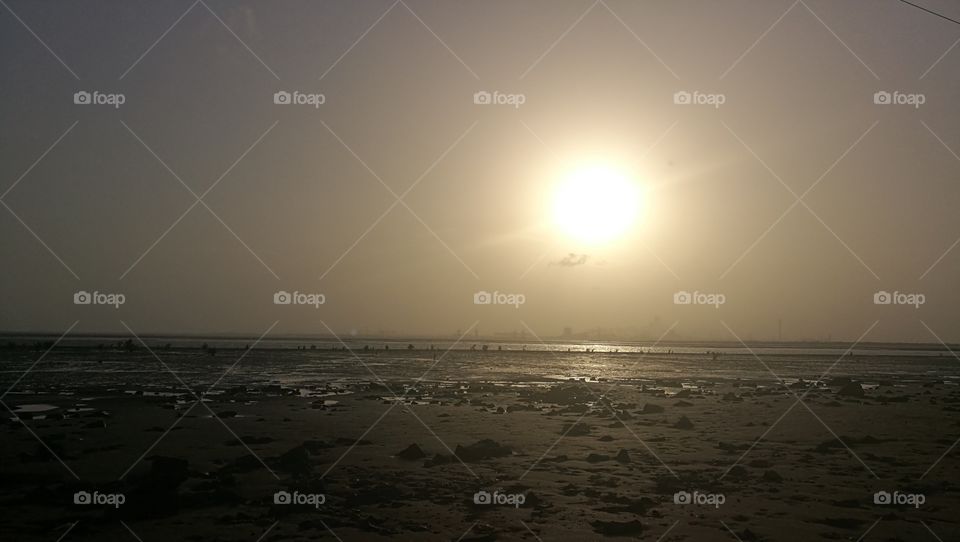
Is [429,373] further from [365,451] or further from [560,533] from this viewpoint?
[560,533]

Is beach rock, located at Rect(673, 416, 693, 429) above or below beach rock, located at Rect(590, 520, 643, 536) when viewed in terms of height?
above

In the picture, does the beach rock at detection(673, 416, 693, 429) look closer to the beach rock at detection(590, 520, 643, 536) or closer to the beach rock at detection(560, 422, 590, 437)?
the beach rock at detection(560, 422, 590, 437)

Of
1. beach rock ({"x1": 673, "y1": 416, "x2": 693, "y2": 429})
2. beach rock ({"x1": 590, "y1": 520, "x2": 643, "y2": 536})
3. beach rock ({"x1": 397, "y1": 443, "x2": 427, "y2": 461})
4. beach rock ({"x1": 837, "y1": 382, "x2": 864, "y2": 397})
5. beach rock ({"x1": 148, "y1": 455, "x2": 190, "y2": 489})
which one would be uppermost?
beach rock ({"x1": 837, "y1": 382, "x2": 864, "y2": 397})

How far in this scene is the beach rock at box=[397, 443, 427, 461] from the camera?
19656mm

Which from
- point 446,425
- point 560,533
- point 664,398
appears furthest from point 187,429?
point 664,398

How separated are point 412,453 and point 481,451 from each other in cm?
206

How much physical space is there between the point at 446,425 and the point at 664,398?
1672 centimetres

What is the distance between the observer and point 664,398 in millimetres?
38031

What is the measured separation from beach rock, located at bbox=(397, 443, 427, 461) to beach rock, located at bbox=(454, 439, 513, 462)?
3.63 feet

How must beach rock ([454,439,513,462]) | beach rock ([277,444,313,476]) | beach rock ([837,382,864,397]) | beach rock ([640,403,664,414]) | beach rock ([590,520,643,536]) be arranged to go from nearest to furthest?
beach rock ([590,520,643,536]) < beach rock ([277,444,313,476]) < beach rock ([454,439,513,462]) < beach rock ([640,403,664,414]) < beach rock ([837,382,864,397])

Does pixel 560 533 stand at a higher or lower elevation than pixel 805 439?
lower

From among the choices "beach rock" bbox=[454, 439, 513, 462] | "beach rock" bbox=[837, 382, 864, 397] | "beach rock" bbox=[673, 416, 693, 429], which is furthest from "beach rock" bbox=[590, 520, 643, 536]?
"beach rock" bbox=[837, 382, 864, 397]

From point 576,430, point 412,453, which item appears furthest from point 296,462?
point 576,430

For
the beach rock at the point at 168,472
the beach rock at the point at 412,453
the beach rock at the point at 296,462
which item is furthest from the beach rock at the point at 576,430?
the beach rock at the point at 168,472
